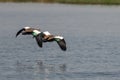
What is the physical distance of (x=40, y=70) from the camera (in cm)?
2108

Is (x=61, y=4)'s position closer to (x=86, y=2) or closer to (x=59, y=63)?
(x=86, y=2)

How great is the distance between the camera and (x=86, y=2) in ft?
195

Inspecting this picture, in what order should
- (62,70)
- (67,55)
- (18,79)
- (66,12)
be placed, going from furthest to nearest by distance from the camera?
(66,12)
(67,55)
(62,70)
(18,79)

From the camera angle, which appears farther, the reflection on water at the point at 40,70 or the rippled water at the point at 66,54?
the rippled water at the point at 66,54

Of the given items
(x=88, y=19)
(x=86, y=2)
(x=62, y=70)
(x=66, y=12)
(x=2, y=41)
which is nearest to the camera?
(x=62, y=70)

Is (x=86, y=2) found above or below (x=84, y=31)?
below

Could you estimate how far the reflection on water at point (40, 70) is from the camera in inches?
785

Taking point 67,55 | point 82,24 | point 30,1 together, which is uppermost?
point 67,55

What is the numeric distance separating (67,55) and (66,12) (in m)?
29.9

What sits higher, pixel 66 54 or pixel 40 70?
pixel 40 70

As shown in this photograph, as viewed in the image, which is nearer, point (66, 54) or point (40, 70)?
point (40, 70)

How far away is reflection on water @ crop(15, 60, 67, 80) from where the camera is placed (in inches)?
785

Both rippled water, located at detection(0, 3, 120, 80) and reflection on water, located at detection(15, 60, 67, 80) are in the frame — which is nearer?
Result: reflection on water, located at detection(15, 60, 67, 80)

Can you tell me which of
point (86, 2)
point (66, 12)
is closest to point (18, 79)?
point (66, 12)
